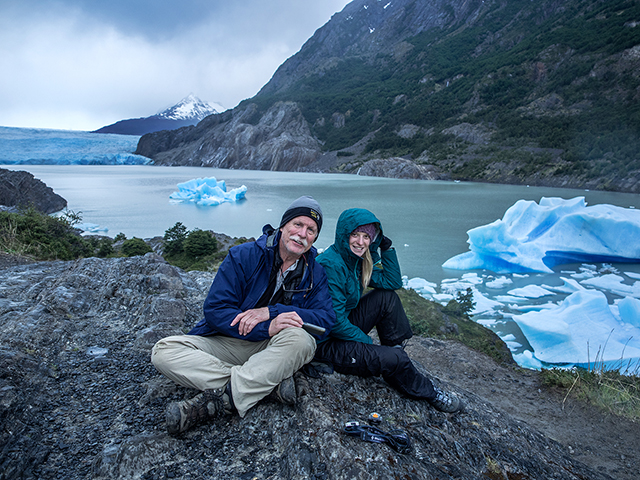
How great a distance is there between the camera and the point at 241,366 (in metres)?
1.86

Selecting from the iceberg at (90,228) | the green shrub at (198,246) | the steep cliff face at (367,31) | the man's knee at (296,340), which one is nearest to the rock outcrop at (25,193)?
the iceberg at (90,228)

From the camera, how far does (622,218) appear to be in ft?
34.5

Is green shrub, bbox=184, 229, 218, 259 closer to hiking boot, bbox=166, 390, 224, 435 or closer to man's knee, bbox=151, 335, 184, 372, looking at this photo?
man's knee, bbox=151, 335, 184, 372

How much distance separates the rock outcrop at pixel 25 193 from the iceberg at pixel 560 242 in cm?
1450

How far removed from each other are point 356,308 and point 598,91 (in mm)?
54112

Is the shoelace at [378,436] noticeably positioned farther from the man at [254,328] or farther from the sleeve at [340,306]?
the sleeve at [340,306]

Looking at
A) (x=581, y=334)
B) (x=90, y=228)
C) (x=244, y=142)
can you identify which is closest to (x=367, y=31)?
(x=244, y=142)

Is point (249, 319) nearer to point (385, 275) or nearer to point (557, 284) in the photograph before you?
point (385, 275)

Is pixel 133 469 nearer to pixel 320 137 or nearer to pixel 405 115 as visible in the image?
pixel 405 115

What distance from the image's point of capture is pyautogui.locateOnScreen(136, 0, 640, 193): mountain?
36812 mm

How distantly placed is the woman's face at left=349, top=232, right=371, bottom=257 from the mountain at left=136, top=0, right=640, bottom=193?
33868 millimetres

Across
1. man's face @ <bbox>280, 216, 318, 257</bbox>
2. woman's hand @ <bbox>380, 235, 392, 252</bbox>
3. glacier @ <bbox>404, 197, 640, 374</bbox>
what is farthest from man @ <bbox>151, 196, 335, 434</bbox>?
glacier @ <bbox>404, 197, 640, 374</bbox>

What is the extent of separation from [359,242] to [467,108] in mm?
64465

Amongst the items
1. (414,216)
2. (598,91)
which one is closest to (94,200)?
(414,216)
